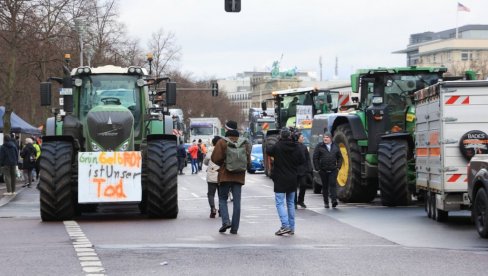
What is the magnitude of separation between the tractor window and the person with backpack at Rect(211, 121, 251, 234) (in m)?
4.69

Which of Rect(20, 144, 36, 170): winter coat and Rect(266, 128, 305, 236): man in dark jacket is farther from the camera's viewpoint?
Rect(20, 144, 36, 170): winter coat

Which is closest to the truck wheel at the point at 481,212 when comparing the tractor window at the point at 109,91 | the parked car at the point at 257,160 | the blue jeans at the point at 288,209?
the blue jeans at the point at 288,209

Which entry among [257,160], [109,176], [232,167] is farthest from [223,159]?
[257,160]

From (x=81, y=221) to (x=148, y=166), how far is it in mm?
1701

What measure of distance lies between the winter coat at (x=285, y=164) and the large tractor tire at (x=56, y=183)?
14.3 ft

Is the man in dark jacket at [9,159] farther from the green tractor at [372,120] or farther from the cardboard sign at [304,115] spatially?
the cardboard sign at [304,115]

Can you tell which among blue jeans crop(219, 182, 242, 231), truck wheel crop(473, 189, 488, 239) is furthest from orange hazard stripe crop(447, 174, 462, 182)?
blue jeans crop(219, 182, 242, 231)

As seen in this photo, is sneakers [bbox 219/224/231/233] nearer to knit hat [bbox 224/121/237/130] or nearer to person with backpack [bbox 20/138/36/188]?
knit hat [bbox 224/121/237/130]

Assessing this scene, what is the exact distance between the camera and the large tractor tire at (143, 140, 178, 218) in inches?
733

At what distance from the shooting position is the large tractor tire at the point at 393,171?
71.6ft

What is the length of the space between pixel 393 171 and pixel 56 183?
7.56 metres

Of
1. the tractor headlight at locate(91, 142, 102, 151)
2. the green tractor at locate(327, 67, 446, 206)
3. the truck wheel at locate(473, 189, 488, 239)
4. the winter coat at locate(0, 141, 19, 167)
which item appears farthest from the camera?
the winter coat at locate(0, 141, 19, 167)

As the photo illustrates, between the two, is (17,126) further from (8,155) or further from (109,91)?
(109,91)

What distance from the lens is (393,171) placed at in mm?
21812
